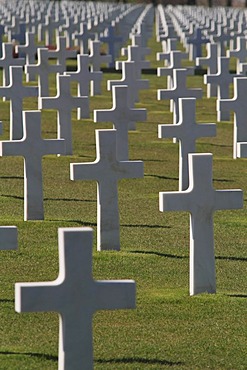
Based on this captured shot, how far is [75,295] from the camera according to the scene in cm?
666

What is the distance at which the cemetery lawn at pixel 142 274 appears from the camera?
7.70m

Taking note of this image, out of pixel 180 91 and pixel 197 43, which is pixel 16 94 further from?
pixel 197 43

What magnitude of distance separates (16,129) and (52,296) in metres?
9.73

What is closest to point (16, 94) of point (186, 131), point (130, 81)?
point (130, 81)

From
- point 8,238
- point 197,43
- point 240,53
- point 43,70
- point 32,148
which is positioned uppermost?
point 8,238

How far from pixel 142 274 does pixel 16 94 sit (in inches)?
265

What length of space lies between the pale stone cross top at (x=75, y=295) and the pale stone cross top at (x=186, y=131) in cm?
596

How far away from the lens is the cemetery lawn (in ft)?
25.3

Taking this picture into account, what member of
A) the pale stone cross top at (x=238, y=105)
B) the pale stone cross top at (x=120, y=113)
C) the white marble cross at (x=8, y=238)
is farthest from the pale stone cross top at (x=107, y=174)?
the pale stone cross top at (x=238, y=105)

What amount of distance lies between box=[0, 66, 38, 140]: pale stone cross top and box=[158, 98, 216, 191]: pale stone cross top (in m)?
3.52

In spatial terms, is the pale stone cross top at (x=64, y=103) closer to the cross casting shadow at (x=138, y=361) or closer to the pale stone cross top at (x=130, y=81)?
the pale stone cross top at (x=130, y=81)

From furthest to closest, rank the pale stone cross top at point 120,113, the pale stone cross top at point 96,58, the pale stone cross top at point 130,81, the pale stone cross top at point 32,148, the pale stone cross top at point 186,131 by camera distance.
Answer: the pale stone cross top at point 96,58
the pale stone cross top at point 130,81
the pale stone cross top at point 120,113
the pale stone cross top at point 186,131
the pale stone cross top at point 32,148

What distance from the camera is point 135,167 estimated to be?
995 centimetres

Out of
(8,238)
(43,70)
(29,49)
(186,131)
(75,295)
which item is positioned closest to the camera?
(75,295)
